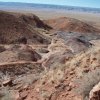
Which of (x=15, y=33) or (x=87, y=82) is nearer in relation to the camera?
(x=87, y=82)

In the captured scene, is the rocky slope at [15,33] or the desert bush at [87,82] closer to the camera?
the desert bush at [87,82]

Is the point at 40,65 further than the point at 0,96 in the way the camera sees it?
Yes

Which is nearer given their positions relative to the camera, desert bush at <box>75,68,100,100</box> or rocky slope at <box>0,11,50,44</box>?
desert bush at <box>75,68,100,100</box>

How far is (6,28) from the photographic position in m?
38.5

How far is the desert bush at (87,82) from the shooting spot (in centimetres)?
862

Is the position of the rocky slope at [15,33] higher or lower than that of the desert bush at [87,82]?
lower

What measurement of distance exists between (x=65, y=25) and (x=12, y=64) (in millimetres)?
36148

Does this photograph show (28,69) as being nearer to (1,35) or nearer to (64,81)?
(64,81)

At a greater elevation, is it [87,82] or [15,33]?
[87,82]

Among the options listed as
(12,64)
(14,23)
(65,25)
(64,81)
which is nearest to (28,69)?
(12,64)

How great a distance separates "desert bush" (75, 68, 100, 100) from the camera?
8617 mm

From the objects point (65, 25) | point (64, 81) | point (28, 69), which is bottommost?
point (65, 25)

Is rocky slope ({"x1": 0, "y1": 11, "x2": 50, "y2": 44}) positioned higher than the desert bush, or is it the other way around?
the desert bush

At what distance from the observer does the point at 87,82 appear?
8797mm
